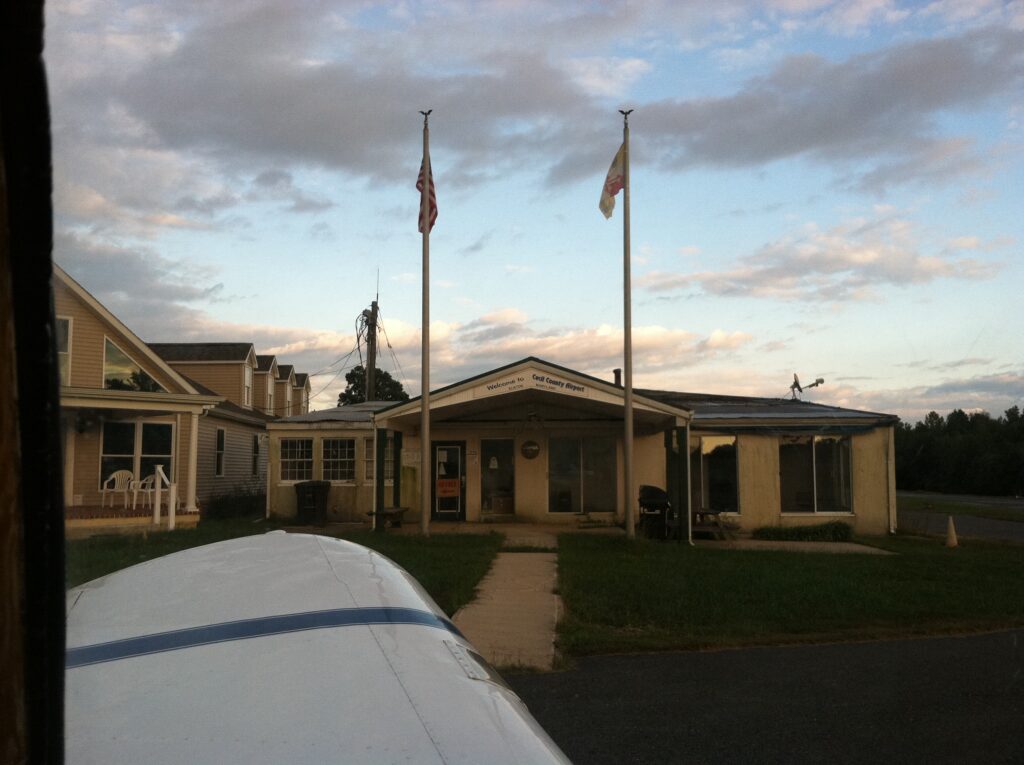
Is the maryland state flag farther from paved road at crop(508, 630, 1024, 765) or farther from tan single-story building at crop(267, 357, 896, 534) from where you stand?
paved road at crop(508, 630, 1024, 765)

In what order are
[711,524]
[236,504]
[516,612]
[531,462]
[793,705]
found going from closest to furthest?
[793,705] < [516,612] < [711,524] < [531,462] < [236,504]

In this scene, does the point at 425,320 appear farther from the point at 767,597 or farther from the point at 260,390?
the point at 260,390

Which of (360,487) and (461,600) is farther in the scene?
(360,487)

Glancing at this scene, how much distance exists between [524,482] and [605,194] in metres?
8.21

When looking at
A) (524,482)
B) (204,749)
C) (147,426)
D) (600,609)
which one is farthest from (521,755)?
(147,426)

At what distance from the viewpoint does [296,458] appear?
2314 centimetres

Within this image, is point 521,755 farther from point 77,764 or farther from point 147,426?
point 147,426

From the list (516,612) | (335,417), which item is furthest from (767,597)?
(335,417)

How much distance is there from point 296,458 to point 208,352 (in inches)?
371

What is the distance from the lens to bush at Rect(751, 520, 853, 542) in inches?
764

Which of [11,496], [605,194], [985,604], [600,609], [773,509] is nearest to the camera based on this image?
[11,496]

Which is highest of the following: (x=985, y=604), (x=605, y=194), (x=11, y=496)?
(x=605, y=194)

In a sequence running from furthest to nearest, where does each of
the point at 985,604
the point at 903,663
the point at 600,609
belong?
the point at 985,604 < the point at 600,609 < the point at 903,663

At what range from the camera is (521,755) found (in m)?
1.46
